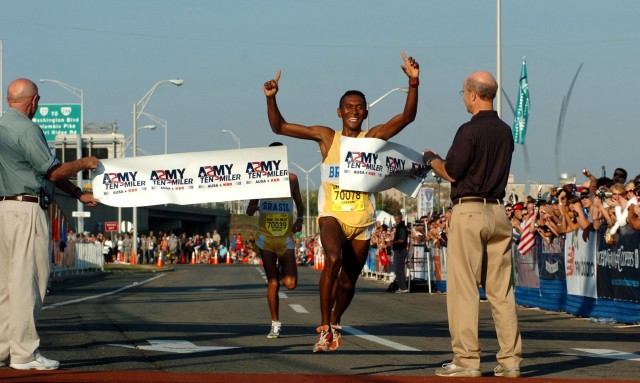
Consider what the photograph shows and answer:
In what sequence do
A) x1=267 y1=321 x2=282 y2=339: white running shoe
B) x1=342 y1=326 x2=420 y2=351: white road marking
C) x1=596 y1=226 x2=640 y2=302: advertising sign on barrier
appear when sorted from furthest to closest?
1. x1=596 y1=226 x2=640 y2=302: advertising sign on barrier
2. x1=267 y1=321 x2=282 y2=339: white running shoe
3. x1=342 y1=326 x2=420 y2=351: white road marking

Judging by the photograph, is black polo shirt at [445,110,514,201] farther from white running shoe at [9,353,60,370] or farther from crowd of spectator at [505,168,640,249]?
crowd of spectator at [505,168,640,249]

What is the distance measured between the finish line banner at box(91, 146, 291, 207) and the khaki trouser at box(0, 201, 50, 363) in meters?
1.78

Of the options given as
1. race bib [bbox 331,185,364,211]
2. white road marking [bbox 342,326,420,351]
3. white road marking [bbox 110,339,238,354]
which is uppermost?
race bib [bbox 331,185,364,211]

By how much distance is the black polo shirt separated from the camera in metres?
8.68

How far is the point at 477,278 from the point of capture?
8.70 meters

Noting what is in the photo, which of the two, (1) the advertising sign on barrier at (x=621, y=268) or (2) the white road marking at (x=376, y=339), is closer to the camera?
(2) the white road marking at (x=376, y=339)

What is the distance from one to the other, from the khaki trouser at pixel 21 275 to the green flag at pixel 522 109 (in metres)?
28.3

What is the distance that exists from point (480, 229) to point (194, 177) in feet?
11.1

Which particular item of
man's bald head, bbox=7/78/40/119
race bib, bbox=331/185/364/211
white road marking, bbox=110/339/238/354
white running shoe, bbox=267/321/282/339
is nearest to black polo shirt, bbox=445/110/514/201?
race bib, bbox=331/185/364/211

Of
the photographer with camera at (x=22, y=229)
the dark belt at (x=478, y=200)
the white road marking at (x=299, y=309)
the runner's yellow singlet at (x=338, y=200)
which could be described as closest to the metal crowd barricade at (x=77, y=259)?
the white road marking at (x=299, y=309)

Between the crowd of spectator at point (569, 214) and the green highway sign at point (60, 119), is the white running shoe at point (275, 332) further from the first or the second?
the green highway sign at point (60, 119)

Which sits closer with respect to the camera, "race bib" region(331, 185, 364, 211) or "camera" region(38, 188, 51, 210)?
"camera" region(38, 188, 51, 210)

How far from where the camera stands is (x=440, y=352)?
1130 centimetres

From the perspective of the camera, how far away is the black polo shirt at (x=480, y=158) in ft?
28.5
